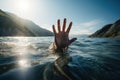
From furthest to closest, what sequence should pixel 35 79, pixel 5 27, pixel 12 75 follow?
pixel 5 27
pixel 12 75
pixel 35 79

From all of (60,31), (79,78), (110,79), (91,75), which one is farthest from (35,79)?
(60,31)

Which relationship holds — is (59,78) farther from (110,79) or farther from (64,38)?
(64,38)

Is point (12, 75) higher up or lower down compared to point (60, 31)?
lower down

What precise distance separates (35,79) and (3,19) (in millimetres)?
148658

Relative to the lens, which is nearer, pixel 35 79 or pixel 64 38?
pixel 35 79

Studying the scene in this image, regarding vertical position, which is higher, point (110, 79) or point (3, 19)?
point (3, 19)

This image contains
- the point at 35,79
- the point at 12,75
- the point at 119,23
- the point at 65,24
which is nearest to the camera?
the point at 35,79

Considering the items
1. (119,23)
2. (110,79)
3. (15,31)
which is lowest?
(110,79)

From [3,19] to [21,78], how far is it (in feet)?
487

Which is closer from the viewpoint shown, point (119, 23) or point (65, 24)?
point (65, 24)

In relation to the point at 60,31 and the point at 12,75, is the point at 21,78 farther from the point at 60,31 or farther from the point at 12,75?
the point at 60,31

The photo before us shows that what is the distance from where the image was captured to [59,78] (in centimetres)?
374

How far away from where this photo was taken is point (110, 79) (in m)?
3.96

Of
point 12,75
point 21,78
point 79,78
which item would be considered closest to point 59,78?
point 79,78
